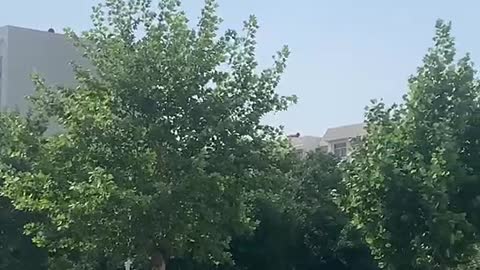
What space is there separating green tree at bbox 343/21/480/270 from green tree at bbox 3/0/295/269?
1984 mm

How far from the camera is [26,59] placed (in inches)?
2124

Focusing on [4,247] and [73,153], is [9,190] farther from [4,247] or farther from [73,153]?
[4,247]

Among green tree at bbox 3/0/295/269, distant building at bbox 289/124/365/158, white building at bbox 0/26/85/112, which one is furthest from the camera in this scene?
distant building at bbox 289/124/365/158

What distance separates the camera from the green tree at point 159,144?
16.8 meters

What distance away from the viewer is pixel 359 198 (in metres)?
18.9

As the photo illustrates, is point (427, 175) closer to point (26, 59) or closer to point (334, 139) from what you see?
point (26, 59)

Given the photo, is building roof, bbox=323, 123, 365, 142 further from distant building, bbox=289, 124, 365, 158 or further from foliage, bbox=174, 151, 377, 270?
foliage, bbox=174, 151, 377, 270

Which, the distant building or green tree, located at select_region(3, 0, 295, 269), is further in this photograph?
the distant building

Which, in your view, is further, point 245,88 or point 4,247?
point 4,247

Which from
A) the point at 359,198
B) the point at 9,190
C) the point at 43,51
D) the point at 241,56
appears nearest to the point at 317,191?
the point at 359,198

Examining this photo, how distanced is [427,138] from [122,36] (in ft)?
19.4

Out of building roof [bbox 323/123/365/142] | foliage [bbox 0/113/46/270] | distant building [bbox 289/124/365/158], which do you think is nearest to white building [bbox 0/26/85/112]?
distant building [bbox 289/124/365/158]

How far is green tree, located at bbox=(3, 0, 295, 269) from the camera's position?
1681 cm

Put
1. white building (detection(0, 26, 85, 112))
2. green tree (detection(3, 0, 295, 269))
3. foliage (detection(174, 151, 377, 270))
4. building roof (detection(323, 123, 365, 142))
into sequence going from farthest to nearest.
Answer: building roof (detection(323, 123, 365, 142)) → white building (detection(0, 26, 85, 112)) → foliage (detection(174, 151, 377, 270)) → green tree (detection(3, 0, 295, 269))
